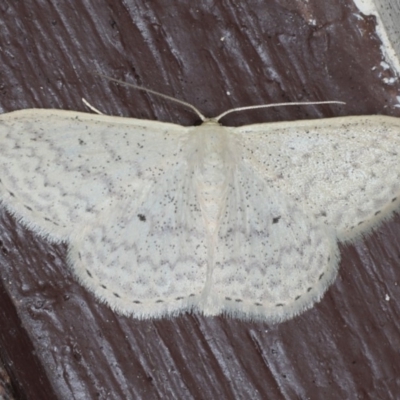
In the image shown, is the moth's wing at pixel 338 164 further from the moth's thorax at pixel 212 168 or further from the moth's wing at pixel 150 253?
the moth's wing at pixel 150 253

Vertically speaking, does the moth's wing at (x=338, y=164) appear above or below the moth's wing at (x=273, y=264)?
above

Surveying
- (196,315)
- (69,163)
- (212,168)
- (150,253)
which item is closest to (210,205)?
(212,168)

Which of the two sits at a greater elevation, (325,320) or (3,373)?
(3,373)

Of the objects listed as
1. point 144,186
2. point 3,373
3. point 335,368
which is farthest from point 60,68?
point 335,368

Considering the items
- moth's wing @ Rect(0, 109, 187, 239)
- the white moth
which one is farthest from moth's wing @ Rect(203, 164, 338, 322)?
moth's wing @ Rect(0, 109, 187, 239)

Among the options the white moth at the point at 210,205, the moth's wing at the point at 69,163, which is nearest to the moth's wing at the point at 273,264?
the white moth at the point at 210,205

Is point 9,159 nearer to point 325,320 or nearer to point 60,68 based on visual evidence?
point 60,68


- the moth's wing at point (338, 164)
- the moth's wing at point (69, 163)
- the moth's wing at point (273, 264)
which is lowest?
the moth's wing at point (273, 264)
